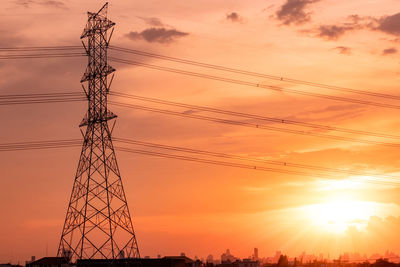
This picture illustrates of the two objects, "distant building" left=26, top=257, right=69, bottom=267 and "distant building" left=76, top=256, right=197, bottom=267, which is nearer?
"distant building" left=76, top=256, right=197, bottom=267

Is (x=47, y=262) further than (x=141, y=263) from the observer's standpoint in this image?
Yes

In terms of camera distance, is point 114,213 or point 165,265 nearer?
point 114,213

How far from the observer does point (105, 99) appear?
99438 mm

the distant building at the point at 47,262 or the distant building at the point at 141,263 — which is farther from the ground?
the distant building at the point at 47,262

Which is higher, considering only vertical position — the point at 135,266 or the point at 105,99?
the point at 105,99

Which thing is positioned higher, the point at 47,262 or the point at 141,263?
the point at 47,262

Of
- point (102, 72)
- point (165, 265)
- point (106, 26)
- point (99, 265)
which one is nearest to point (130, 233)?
point (102, 72)

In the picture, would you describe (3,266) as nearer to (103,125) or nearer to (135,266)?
(135,266)

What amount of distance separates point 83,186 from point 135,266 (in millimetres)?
48950

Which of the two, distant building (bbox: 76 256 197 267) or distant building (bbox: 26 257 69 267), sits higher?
distant building (bbox: 26 257 69 267)

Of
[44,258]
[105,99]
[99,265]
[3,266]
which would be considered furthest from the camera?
[3,266]

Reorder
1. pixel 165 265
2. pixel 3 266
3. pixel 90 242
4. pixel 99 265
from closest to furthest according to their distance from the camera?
1. pixel 90 242
2. pixel 99 265
3. pixel 165 265
4. pixel 3 266

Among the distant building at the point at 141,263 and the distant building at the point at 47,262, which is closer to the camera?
the distant building at the point at 141,263

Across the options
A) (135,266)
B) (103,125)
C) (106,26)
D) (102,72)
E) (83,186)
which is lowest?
(135,266)
